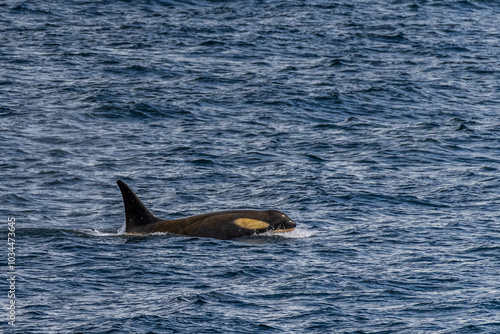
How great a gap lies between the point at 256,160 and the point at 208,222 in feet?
28.4

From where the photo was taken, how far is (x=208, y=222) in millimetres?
25797

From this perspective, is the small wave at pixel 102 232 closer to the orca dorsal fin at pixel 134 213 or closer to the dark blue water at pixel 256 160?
the dark blue water at pixel 256 160

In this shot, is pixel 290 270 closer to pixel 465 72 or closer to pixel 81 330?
pixel 81 330

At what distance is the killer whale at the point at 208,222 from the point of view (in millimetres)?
25625

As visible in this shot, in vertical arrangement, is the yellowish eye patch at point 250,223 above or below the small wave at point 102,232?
above

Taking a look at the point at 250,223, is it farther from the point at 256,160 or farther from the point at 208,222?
the point at 256,160

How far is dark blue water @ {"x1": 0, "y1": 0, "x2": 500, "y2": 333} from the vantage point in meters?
21.0

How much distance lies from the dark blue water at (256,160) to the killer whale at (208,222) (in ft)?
1.20

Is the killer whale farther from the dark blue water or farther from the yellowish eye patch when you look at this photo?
the dark blue water

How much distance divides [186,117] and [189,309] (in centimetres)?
2000

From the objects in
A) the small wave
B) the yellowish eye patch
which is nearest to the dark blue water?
the small wave

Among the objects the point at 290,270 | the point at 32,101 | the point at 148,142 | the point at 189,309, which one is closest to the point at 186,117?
the point at 148,142

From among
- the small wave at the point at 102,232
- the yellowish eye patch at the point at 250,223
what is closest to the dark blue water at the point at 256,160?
the small wave at the point at 102,232

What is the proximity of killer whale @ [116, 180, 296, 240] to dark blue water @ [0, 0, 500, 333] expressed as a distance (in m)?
0.36
